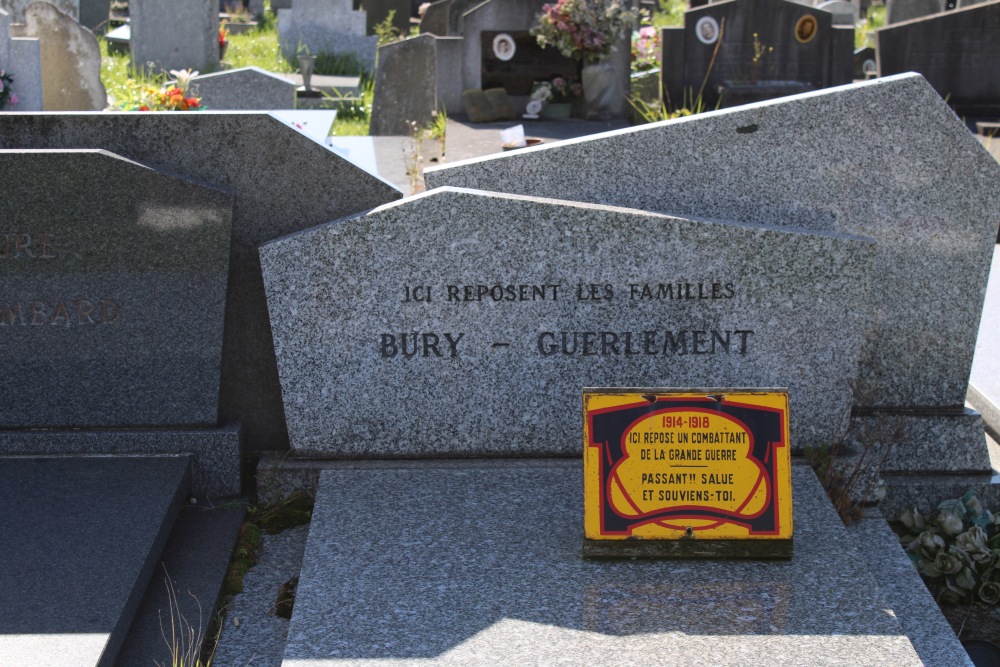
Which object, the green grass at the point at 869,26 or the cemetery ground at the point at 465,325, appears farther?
the green grass at the point at 869,26

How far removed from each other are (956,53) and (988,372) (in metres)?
6.51

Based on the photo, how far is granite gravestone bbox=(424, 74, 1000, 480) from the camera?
12.9ft

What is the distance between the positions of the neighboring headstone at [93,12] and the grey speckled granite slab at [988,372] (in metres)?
17.9

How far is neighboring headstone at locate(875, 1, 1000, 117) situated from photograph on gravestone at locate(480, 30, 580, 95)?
293 centimetres

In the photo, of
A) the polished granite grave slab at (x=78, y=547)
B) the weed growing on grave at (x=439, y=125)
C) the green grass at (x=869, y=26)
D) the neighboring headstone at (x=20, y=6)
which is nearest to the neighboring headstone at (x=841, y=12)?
the green grass at (x=869, y=26)

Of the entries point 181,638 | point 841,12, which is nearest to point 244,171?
point 181,638

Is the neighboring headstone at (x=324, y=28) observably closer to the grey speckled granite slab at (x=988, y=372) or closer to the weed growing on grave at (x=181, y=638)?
the grey speckled granite slab at (x=988, y=372)

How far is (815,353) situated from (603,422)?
108 centimetres

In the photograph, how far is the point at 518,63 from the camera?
10594mm

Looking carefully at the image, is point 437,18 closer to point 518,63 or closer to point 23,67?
point 518,63

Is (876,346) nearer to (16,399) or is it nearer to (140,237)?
(140,237)

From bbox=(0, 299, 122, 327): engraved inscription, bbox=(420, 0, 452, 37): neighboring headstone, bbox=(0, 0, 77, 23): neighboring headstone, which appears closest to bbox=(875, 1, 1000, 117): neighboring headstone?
bbox=(420, 0, 452, 37): neighboring headstone

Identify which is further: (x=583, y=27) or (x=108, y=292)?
(x=583, y=27)

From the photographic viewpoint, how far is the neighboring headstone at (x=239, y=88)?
1043 cm
